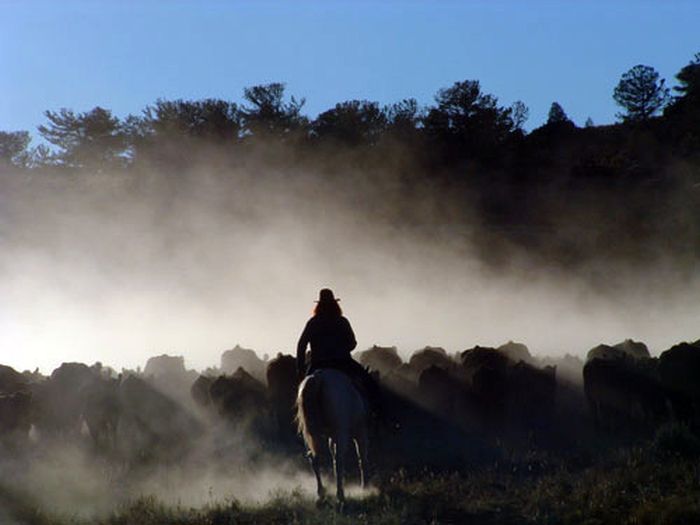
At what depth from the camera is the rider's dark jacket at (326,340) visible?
14.7 metres

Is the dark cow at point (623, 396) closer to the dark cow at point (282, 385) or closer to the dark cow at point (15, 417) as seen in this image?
the dark cow at point (282, 385)

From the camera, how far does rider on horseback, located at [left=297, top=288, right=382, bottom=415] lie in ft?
48.2

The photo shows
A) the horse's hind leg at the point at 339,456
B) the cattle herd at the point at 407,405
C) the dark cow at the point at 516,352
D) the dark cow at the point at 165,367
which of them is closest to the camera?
the horse's hind leg at the point at 339,456

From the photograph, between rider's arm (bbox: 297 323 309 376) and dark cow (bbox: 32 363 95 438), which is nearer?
rider's arm (bbox: 297 323 309 376)

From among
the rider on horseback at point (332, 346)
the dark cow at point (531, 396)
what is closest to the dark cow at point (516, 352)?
the dark cow at point (531, 396)

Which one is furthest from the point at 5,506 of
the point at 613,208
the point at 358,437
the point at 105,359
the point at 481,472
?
the point at 613,208

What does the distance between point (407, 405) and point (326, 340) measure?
18.9ft

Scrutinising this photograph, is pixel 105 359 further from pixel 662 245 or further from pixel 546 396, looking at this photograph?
pixel 546 396

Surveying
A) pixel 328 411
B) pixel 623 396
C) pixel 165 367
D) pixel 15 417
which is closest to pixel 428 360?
pixel 623 396

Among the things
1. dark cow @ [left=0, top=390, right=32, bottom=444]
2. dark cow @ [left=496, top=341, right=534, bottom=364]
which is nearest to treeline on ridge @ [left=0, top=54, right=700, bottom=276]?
dark cow @ [left=496, top=341, right=534, bottom=364]

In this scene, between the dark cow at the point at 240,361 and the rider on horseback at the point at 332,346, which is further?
the dark cow at the point at 240,361

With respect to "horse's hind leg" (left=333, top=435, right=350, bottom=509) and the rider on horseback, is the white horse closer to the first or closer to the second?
"horse's hind leg" (left=333, top=435, right=350, bottom=509)

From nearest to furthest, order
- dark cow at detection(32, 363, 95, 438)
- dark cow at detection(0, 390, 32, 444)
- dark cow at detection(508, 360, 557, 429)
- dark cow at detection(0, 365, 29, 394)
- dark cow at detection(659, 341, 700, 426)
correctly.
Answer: dark cow at detection(659, 341, 700, 426)
dark cow at detection(508, 360, 557, 429)
dark cow at detection(0, 390, 32, 444)
dark cow at detection(32, 363, 95, 438)
dark cow at detection(0, 365, 29, 394)

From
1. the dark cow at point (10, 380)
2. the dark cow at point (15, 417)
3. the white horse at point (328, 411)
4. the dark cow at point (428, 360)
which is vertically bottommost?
the white horse at point (328, 411)
